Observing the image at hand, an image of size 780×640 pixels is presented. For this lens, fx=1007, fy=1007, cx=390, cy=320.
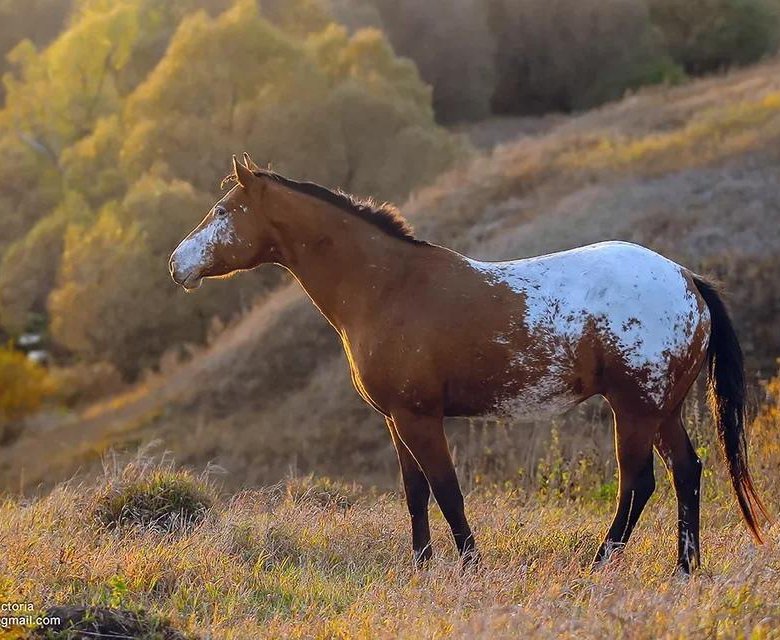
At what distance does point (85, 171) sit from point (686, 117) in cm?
1854

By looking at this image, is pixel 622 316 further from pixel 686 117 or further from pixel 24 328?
pixel 24 328

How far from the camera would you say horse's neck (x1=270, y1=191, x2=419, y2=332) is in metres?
6.13

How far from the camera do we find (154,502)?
7105 millimetres

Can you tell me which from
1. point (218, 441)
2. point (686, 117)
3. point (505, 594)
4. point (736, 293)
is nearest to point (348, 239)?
point (505, 594)

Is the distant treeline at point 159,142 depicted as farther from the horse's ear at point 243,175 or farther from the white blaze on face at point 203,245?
the horse's ear at point 243,175

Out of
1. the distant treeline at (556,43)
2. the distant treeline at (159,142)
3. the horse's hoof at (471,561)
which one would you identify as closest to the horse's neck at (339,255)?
the horse's hoof at (471,561)

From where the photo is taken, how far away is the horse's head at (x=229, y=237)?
618 cm

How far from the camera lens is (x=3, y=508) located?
7.38 metres

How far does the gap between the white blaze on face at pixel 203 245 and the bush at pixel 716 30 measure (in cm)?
4287

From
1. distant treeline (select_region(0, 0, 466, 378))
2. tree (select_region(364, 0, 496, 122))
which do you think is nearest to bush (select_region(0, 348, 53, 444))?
distant treeline (select_region(0, 0, 466, 378))

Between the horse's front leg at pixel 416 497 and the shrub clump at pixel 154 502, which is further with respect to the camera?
the shrub clump at pixel 154 502

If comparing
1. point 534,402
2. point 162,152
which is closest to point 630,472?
point 534,402

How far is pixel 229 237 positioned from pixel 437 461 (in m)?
1.86

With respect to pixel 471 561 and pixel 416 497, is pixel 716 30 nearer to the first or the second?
pixel 416 497
